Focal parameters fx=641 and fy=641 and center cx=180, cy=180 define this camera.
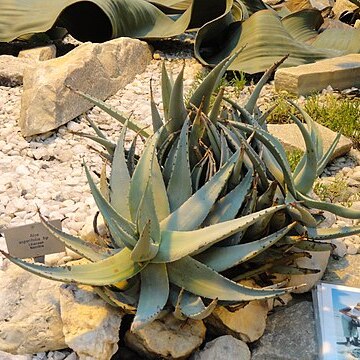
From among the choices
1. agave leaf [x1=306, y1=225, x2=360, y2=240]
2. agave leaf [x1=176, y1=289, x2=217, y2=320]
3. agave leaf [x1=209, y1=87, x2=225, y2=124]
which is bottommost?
agave leaf [x1=306, y1=225, x2=360, y2=240]

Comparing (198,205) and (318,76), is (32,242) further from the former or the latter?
(318,76)

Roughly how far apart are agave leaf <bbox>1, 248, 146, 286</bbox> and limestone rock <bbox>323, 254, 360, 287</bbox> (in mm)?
759

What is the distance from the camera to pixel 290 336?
1854mm

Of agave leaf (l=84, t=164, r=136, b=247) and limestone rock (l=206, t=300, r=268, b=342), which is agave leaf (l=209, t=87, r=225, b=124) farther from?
limestone rock (l=206, t=300, r=268, b=342)

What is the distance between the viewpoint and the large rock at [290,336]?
1.79 metres

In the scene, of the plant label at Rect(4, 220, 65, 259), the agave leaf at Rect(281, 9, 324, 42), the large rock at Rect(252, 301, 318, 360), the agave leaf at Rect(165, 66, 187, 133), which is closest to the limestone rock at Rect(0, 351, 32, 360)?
the plant label at Rect(4, 220, 65, 259)

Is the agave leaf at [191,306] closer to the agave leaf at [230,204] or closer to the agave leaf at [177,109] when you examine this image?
the agave leaf at [230,204]

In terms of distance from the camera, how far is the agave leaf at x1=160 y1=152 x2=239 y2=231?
170 centimetres

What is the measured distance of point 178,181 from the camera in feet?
5.84

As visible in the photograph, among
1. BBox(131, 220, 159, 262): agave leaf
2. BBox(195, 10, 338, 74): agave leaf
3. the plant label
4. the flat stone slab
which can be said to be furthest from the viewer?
BBox(195, 10, 338, 74): agave leaf

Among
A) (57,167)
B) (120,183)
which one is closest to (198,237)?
(120,183)

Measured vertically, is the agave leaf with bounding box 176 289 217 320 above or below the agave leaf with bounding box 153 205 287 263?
below

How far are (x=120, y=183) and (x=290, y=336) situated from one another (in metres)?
0.66

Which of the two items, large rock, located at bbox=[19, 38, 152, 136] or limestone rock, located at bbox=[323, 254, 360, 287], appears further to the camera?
large rock, located at bbox=[19, 38, 152, 136]
